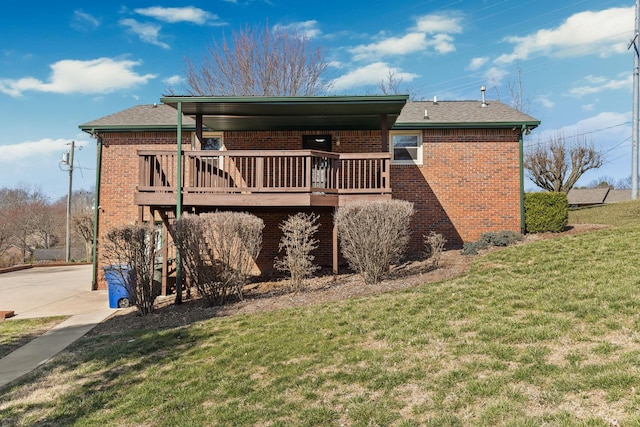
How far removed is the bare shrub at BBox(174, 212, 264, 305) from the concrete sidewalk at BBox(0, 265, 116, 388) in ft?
7.54

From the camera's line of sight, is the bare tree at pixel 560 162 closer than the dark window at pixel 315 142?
No

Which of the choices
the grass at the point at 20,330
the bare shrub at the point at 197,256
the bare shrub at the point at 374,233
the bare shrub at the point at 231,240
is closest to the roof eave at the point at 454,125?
the bare shrub at the point at 374,233

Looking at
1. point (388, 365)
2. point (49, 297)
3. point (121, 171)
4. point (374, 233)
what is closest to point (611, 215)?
point (374, 233)

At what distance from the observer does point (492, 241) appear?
36.3ft

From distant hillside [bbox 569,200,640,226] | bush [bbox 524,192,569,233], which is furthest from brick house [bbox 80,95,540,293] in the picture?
distant hillside [bbox 569,200,640,226]

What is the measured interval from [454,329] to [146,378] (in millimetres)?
3725

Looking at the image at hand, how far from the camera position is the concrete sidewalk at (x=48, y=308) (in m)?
6.25

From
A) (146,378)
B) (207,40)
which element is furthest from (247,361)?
(207,40)

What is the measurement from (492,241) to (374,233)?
15.0ft

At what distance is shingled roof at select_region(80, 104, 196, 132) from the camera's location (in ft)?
41.2

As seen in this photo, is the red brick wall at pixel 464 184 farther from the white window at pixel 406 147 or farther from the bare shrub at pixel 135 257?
the bare shrub at pixel 135 257

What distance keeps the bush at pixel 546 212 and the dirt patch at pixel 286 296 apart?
136 inches

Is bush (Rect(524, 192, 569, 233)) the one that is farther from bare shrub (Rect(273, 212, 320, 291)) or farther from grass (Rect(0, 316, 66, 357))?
grass (Rect(0, 316, 66, 357))

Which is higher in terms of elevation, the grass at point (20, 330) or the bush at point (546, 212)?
the bush at point (546, 212)
